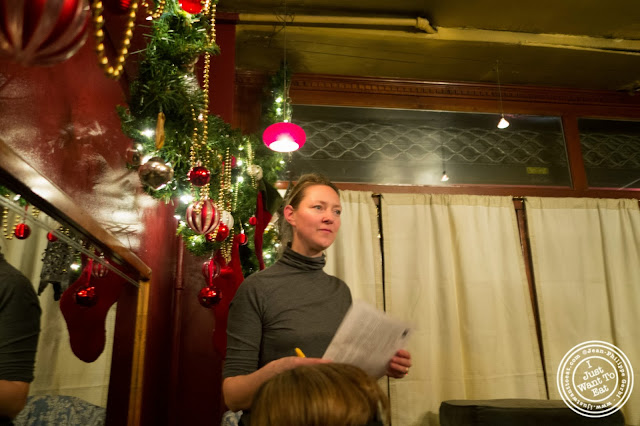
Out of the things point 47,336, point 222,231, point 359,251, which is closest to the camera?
point 47,336

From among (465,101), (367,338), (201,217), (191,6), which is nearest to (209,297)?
(201,217)

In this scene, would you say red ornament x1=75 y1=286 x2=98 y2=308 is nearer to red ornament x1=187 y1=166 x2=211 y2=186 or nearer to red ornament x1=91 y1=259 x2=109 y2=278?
red ornament x1=91 y1=259 x2=109 y2=278

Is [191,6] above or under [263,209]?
above

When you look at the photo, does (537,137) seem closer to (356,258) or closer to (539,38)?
(539,38)

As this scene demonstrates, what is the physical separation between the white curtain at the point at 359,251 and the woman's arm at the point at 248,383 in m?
1.87

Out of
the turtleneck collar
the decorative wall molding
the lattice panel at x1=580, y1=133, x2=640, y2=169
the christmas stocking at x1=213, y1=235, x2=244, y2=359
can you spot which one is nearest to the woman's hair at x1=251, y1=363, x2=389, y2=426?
the turtleneck collar

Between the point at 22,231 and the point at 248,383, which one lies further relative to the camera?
the point at 248,383

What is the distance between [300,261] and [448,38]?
2.44 m

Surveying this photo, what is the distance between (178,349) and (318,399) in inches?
74.8

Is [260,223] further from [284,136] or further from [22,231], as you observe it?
[22,231]

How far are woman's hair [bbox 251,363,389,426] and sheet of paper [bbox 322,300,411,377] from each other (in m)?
0.25

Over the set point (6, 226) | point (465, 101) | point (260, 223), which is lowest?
point (6, 226)

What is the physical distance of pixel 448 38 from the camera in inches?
120

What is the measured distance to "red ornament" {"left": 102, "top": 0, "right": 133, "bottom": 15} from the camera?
0.77 metres
